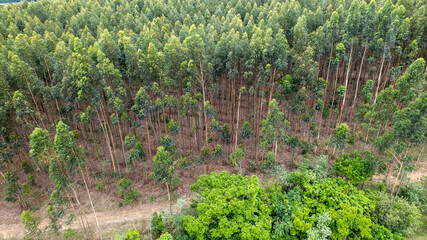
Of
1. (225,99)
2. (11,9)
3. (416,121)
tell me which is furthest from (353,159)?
(11,9)

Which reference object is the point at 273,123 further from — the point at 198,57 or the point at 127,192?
the point at 127,192

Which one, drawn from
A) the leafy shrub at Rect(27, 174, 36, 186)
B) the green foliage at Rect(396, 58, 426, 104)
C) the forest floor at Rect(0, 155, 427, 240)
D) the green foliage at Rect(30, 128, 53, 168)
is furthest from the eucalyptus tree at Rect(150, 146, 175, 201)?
the green foliage at Rect(396, 58, 426, 104)

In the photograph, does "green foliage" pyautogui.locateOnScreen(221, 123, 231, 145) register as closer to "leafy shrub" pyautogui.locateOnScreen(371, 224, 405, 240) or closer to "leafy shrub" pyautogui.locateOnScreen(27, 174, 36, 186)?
"leafy shrub" pyautogui.locateOnScreen(371, 224, 405, 240)

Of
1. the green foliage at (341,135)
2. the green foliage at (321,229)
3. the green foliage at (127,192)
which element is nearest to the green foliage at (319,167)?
the green foliage at (341,135)

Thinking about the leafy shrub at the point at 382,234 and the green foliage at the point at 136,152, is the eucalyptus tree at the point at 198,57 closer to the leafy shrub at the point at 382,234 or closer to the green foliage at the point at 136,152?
the green foliage at the point at 136,152

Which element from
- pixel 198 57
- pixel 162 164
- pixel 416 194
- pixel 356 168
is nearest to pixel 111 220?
pixel 162 164

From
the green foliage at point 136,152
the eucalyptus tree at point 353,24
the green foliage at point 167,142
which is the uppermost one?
the eucalyptus tree at point 353,24
